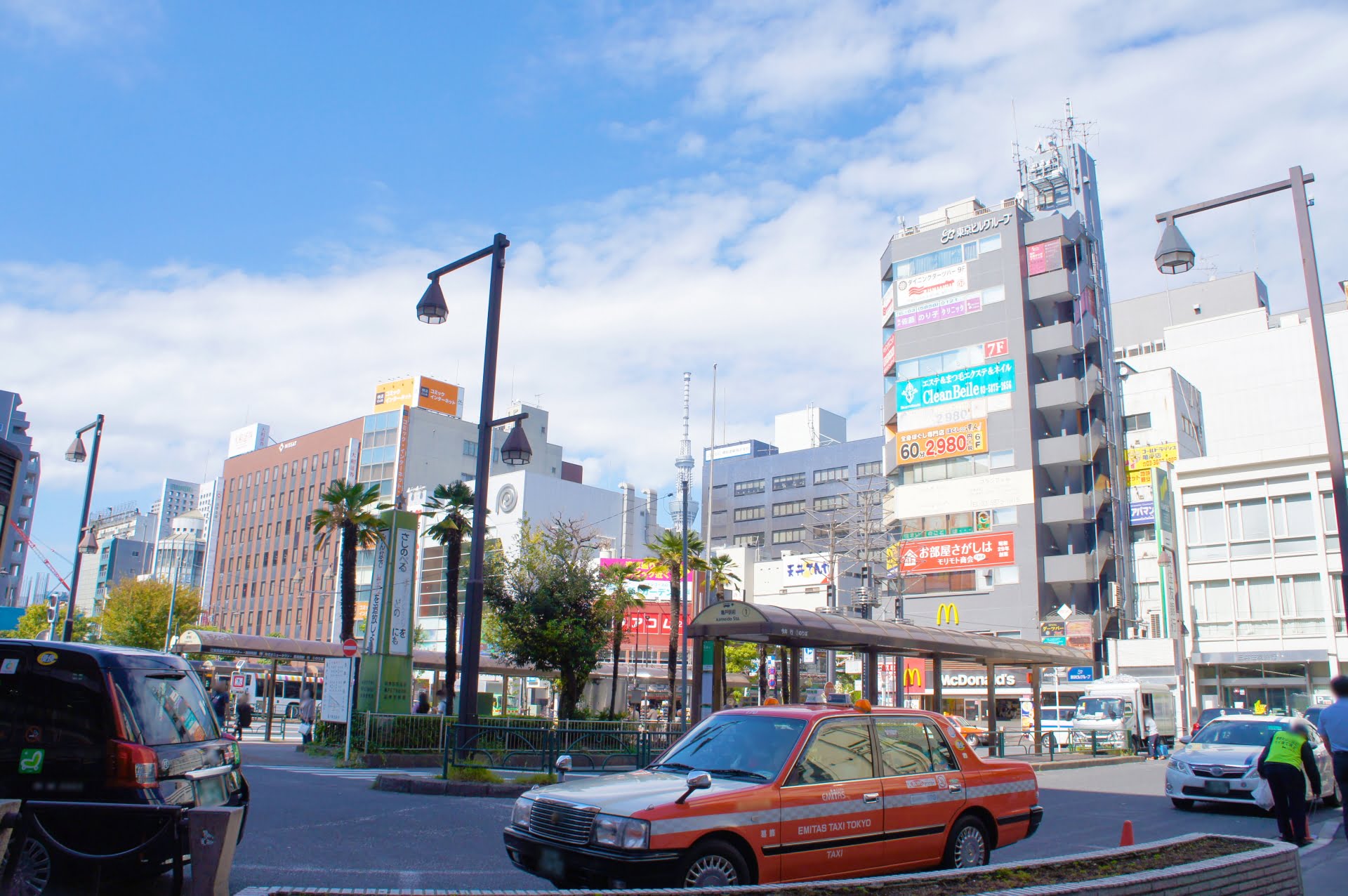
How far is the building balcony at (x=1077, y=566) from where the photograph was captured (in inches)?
2338

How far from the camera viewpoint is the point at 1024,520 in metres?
62.0

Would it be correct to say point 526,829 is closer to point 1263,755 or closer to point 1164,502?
point 1263,755

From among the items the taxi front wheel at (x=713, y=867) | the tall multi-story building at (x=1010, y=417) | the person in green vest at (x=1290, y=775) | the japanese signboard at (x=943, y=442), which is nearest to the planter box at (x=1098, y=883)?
the taxi front wheel at (x=713, y=867)

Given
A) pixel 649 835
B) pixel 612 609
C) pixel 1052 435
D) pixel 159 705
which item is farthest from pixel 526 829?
pixel 1052 435

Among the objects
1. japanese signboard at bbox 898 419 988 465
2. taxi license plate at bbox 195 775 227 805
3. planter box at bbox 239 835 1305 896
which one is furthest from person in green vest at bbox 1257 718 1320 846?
japanese signboard at bbox 898 419 988 465

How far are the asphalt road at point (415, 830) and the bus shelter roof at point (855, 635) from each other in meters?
5.31

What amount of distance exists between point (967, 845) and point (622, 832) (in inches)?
134

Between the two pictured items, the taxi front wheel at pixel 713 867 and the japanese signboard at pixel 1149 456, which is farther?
the japanese signboard at pixel 1149 456

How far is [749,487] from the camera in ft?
385

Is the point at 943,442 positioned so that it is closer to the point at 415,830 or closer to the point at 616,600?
the point at 616,600

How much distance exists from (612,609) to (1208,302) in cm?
7195

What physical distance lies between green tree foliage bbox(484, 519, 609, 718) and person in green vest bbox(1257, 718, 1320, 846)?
25624 millimetres

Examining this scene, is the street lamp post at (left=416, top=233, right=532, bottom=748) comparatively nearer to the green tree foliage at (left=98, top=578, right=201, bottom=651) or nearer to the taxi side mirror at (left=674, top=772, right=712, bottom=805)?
the taxi side mirror at (left=674, top=772, right=712, bottom=805)

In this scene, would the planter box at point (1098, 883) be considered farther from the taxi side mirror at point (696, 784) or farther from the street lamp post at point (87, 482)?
the street lamp post at point (87, 482)
